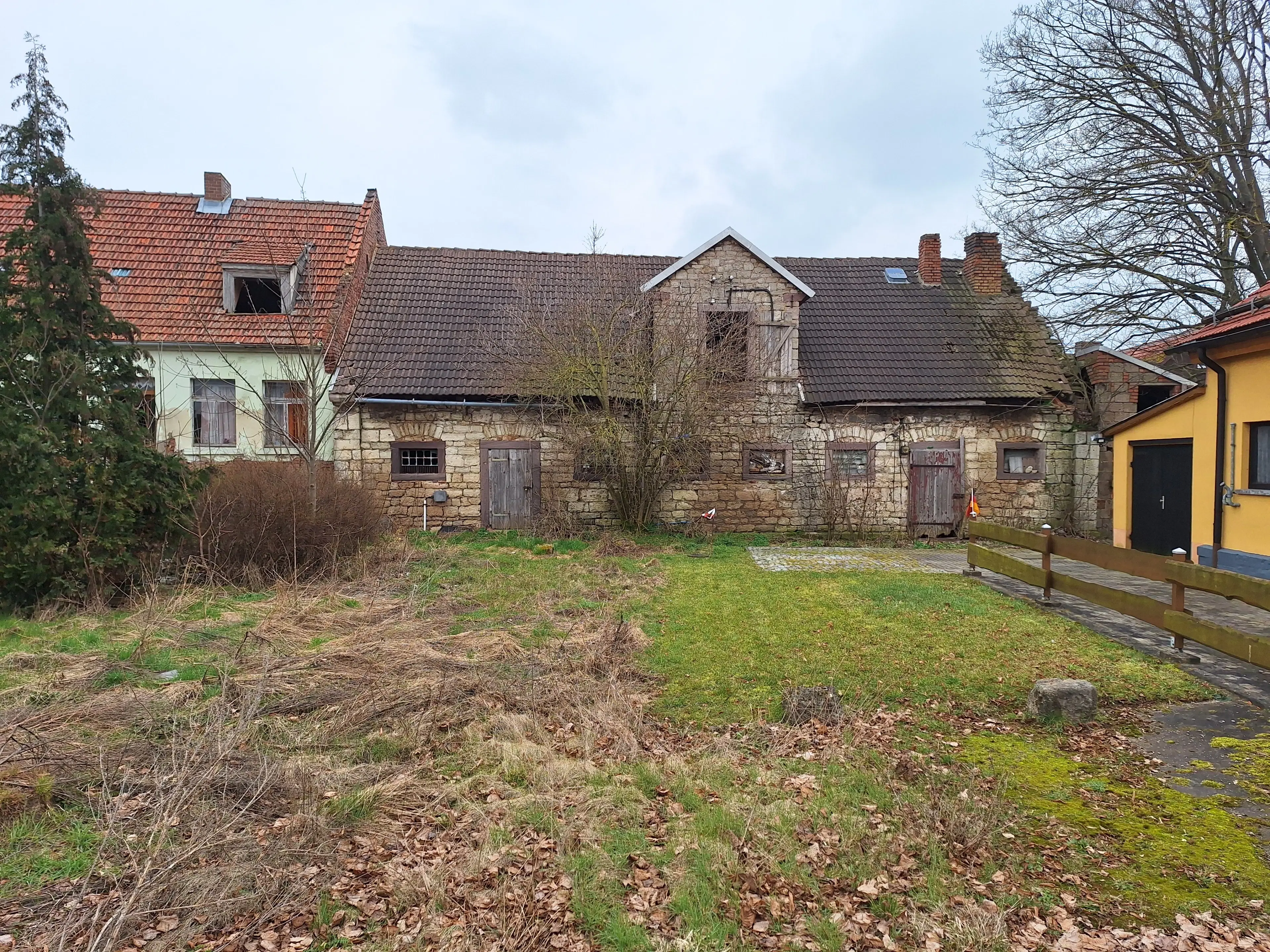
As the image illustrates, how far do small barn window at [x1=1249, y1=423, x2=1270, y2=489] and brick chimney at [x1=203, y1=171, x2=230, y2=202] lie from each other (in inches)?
904

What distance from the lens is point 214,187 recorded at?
19.8m

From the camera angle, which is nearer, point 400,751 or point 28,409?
point 400,751

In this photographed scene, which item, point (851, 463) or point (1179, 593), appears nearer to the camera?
point (1179, 593)

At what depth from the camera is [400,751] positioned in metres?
4.95

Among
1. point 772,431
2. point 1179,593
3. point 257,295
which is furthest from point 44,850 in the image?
point 257,295

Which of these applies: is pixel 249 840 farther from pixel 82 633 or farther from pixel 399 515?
pixel 399 515

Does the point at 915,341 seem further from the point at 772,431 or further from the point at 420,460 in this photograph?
the point at 420,460

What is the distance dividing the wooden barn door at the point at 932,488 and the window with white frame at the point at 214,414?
633 inches

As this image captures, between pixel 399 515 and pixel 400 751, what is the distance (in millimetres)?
12585

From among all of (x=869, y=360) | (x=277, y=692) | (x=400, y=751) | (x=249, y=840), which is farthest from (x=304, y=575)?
(x=869, y=360)

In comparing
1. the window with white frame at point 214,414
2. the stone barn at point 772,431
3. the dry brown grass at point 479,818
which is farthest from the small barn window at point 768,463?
the window with white frame at point 214,414

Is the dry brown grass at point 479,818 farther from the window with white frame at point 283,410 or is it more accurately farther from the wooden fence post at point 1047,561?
the window with white frame at point 283,410

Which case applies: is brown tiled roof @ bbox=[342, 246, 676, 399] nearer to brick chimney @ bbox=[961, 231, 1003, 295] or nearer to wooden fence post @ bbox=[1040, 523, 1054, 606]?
brick chimney @ bbox=[961, 231, 1003, 295]

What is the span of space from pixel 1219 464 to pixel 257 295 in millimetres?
20048
